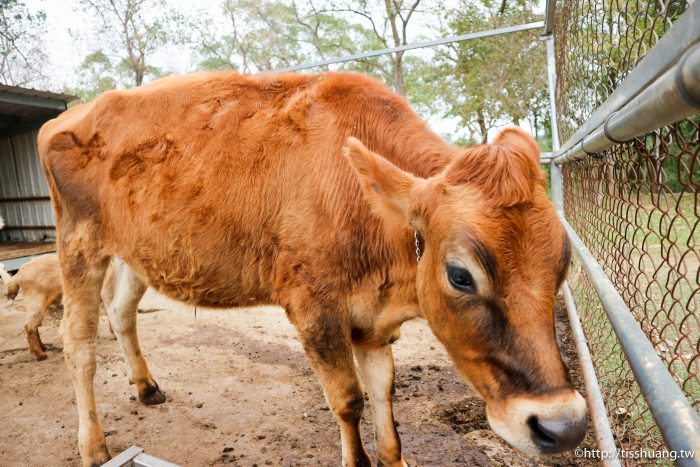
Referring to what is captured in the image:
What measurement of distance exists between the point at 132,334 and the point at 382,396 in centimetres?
249

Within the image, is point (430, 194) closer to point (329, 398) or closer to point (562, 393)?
point (562, 393)

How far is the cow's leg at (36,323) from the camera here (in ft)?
16.6

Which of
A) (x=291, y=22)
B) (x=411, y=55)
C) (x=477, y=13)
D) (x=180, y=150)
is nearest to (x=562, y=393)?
(x=180, y=150)

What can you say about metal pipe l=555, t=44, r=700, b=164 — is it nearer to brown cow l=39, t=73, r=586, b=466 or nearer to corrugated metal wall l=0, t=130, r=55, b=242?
brown cow l=39, t=73, r=586, b=466

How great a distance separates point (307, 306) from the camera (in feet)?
8.38

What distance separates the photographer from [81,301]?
3.48m

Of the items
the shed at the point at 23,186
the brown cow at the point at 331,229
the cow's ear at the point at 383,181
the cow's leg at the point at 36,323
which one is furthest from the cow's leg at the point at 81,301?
the shed at the point at 23,186

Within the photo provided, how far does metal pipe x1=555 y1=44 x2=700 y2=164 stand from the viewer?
635 millimetres

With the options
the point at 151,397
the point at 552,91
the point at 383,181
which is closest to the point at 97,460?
the point at 151,397

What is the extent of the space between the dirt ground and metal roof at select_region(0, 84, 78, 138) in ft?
22.1

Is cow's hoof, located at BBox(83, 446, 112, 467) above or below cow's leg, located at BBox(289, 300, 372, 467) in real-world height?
below

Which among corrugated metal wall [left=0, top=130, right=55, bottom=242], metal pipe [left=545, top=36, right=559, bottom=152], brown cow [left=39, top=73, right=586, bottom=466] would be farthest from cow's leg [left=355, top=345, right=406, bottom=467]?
corrugated metal wall [left=0, top=130, right=55, bottom=242]

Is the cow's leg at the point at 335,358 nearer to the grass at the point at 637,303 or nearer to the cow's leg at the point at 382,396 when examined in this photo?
the cow's leg at the point at 382,396

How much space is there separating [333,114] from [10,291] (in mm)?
5487
